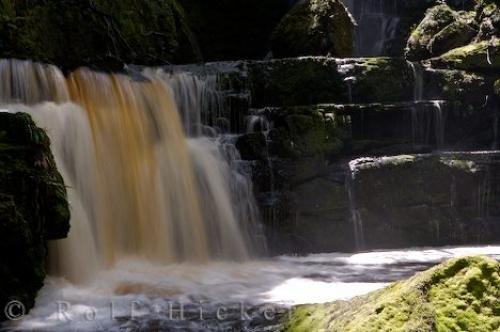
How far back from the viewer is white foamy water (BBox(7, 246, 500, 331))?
18.3 ft

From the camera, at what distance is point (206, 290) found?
7.16m

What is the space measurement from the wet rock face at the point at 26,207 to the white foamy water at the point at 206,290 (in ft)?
1.24

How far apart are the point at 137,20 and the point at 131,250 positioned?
697cm

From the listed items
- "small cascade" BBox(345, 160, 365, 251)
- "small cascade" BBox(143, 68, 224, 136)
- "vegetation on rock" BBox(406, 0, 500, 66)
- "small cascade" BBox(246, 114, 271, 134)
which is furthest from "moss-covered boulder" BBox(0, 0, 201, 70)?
"vegetation on rock" BBox(406, 0, 500, 66)

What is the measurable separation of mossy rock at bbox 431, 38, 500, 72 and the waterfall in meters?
5.92

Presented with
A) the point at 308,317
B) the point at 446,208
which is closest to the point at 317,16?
the point at 446,208

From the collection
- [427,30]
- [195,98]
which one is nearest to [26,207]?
[195,98]

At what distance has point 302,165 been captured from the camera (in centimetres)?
1128

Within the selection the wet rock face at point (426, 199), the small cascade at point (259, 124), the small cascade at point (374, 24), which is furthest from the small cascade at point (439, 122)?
the small cascade at point (374, 24)

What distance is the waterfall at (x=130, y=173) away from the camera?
843 centimetres

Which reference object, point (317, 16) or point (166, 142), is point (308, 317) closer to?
point (166, 142)

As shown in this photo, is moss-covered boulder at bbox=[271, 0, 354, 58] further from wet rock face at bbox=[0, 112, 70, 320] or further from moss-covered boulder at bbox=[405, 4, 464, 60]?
wet rock face at bbox=[0, 112, 70, 320]

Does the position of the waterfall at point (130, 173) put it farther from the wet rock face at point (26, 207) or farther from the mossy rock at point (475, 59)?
the mossy rock at point (475, 59)

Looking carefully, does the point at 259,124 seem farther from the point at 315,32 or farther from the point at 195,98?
the point at 315,32
